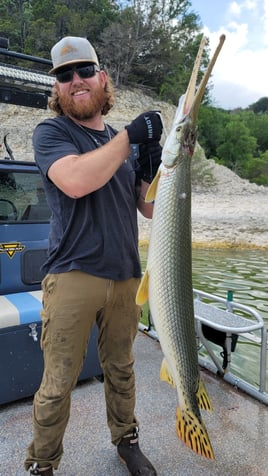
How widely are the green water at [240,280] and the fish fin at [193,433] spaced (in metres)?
3.53

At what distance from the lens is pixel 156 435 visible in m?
2.88

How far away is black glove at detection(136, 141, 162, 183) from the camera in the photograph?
2295 millimetres

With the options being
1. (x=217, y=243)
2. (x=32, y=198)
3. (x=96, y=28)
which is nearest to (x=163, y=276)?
(x=32, y=198)

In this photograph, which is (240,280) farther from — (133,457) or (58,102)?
(58,102)

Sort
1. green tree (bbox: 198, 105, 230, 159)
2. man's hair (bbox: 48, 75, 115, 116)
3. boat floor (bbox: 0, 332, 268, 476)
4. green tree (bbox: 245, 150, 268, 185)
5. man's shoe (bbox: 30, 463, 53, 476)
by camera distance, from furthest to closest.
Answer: green tree (bbox: 198, 105, 230, 159) → green tree (bbox: 245, 150, 268, 185) → boat floor (bbox: 0, 332, 268, 476) → man's hair (bbox: 48, 75, 115, 116) → man's shoe (bbox: 30, 463, 53, 476)

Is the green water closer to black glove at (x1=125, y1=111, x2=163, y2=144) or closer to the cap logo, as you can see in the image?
black glove at (x1=125, y1=111, x2=163, y2=144)

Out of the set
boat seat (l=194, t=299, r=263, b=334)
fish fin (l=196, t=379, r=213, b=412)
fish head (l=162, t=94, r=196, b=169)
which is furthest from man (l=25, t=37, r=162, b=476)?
boat seat (l=194, t=299, r=263, b=334)

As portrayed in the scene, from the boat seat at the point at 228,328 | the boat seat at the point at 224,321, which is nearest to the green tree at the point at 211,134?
the boat seat at the point at 224,321

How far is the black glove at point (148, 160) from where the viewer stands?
2295 mm

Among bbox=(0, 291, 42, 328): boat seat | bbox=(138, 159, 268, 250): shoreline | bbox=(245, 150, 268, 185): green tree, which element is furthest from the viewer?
bbox=(245, 150, 268, 185): green tree

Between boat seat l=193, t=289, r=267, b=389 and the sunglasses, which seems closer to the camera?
the sunglasses

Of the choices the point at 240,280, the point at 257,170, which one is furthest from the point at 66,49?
the point at 257,170

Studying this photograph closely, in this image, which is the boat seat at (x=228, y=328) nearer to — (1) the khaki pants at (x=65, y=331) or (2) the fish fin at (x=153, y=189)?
(1) the khaki pants at (x=65, y=331)

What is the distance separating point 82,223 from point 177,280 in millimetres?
545
